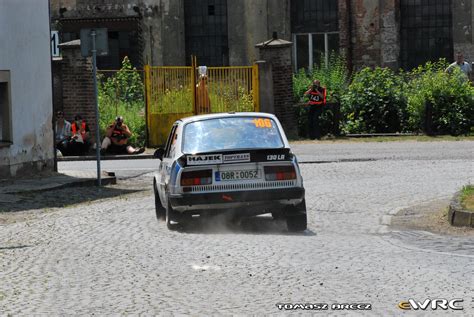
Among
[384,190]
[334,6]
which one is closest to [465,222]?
[384,190]

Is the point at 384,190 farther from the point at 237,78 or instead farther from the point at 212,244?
the point at 237,78

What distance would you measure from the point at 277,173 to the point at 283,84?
21.2m

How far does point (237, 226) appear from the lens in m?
16.0

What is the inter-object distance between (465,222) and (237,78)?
21.0 meters

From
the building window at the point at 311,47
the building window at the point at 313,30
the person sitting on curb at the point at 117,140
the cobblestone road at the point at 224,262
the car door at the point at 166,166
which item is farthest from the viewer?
the building window at the point at 311,47

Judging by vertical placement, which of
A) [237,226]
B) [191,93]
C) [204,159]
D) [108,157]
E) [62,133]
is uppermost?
[191,93]

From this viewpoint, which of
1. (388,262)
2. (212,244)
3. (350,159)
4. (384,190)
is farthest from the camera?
(350,159)

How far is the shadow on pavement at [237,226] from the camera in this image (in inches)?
599

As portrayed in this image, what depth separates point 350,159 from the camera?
2736cm

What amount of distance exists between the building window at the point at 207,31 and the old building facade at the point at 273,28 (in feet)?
0.12

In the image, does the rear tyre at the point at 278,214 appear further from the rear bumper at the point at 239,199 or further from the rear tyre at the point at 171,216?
the rear tyre at the point at 171,216

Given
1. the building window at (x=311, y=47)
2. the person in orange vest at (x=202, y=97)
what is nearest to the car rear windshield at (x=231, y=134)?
the person in orange vest at (x=202, y=97)

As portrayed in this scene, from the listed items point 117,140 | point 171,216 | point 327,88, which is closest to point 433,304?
point 171,216

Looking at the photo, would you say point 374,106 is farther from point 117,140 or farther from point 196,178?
point 196,178
